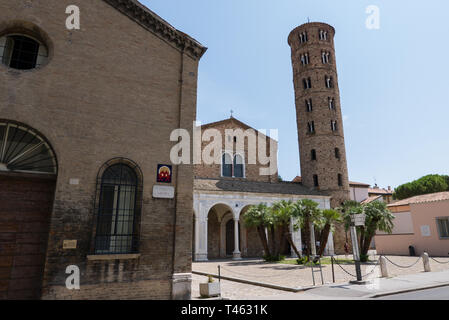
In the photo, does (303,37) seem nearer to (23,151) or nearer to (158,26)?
(158,26)

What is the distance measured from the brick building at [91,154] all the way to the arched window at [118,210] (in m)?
0.03

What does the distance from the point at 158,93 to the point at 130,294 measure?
6.28m

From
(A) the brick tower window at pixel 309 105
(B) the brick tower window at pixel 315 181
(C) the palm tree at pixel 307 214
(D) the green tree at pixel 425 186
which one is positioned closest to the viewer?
(C) the palm tree at pixel 307 214

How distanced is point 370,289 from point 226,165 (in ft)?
72.2

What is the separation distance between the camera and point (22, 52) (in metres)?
8.78

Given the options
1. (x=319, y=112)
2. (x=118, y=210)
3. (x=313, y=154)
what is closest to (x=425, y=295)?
(x=118, y=210)

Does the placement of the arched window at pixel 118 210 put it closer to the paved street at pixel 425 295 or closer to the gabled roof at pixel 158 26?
the gabled roof at pixel 158 26

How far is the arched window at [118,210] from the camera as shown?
8.35 metres

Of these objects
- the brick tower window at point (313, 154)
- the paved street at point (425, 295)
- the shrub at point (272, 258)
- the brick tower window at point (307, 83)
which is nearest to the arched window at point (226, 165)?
the brick tower window at point (313, 154)

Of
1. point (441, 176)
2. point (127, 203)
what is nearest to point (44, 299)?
point (127, 203)

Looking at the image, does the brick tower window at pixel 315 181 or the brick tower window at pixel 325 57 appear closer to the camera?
the brick tower window at pixel 315 181

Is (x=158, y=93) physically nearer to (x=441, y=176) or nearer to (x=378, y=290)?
(x=378, y=290)

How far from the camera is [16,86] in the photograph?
7832mm

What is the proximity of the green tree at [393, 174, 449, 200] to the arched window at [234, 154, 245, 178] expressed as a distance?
101ft
